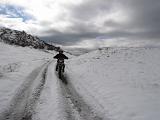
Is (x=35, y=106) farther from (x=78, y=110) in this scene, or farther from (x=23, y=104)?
(x=78, y=110)

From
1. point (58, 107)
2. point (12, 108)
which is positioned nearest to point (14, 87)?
point (12, 108)

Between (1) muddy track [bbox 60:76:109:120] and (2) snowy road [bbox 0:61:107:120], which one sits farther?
(1) muddy track [bbox 60:76:109:120]

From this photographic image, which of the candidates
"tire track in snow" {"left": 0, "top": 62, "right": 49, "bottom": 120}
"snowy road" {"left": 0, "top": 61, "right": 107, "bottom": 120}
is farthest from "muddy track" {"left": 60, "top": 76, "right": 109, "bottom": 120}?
"tire track in snow" {"left": 0, "top": 62, "right": 49, "bottom": 120}

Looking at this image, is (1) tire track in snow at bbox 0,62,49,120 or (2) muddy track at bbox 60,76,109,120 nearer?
(1) tire track in snow at bbox 0,62,49,120

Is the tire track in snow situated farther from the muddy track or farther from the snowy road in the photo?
the muddy track

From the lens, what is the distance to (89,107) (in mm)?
9625

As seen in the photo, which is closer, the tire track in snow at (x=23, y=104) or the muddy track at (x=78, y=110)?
the tire track in snow at (x=23, y=104)

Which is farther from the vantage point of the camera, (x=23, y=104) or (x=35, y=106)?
(x=23, y=104)

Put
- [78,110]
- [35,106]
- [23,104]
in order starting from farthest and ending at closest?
1. [23,104]
2. [35,106]
3. [78,110]

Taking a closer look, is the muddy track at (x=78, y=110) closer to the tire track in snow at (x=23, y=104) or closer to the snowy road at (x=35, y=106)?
the snowy road at (x=35, y=106)

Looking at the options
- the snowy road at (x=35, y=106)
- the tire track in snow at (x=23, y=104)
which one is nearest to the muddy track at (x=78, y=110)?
the snowy road at (x=35, y=106)

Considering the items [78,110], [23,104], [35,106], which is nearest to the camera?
[78,110]

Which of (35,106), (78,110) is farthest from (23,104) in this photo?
(78,110)

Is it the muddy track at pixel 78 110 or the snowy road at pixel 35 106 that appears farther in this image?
the muddy track at pixel 78 110
